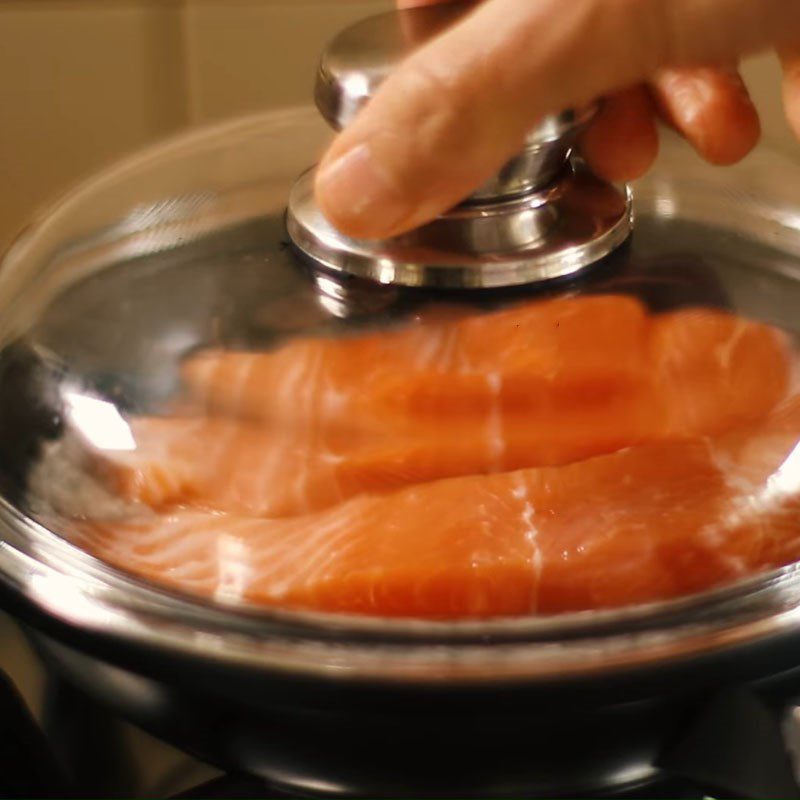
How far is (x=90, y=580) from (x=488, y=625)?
0.15 metres

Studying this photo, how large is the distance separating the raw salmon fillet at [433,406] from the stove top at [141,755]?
100 millimetres

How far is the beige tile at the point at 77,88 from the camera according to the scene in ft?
3.23

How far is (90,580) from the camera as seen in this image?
438mm

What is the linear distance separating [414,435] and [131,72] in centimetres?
67

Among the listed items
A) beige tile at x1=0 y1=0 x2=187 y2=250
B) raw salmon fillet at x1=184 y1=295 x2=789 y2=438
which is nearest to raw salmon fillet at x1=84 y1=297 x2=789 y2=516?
raw salmon fillet at x1=184 y1=295 x2=789 y2=438

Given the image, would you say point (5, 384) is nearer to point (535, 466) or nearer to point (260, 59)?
point (535, 466)

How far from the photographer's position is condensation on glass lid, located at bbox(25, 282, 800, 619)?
0.44 m

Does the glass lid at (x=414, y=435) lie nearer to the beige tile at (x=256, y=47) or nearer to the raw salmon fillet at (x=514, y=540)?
the raw salmon fillet at (x=514, y=540)

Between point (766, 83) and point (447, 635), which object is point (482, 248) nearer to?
point (447, 635)

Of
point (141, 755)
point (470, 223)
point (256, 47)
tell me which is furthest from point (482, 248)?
point (256, 47)

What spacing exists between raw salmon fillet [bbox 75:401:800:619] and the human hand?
4.4 inches

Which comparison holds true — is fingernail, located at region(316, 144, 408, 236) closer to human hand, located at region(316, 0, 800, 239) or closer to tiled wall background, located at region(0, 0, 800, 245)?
human hand, located at region(316, 0, 800, 239)

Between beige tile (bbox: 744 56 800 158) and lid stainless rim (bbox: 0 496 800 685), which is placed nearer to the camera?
lid stainless rim (bbox: 0 496 800 685)

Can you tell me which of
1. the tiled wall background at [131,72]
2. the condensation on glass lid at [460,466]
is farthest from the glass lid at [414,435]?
the tiled wall background at [131,72]
